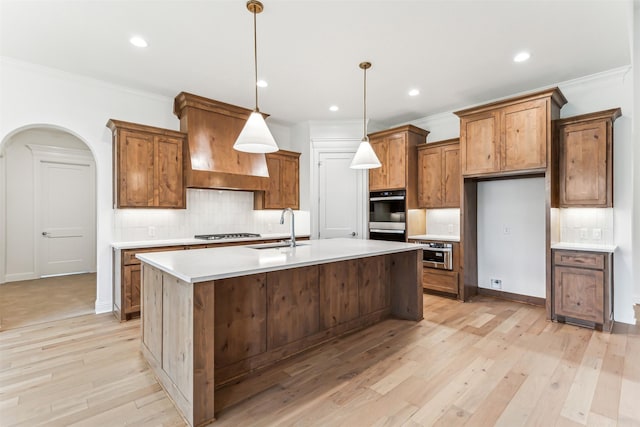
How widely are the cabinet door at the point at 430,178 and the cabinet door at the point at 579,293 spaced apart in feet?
6.05

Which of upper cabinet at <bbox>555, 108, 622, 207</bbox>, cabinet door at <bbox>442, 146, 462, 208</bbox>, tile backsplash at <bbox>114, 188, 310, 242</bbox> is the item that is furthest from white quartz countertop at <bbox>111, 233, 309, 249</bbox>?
upper cabinet at <bbox>555, 108, 622, 207</bbox>

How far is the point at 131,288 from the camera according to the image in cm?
364

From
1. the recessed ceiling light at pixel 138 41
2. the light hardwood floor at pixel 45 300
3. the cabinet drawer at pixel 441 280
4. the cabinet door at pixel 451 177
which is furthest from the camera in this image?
the cabinet door at pixel 451 177

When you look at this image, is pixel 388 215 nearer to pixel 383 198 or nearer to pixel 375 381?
pixel 383 198

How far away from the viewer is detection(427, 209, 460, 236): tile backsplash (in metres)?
4.97

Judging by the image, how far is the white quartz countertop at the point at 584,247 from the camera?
331 centimetres

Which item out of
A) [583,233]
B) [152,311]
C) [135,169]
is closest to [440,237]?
[583,233]

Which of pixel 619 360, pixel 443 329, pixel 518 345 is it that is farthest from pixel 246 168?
pixel 619 360

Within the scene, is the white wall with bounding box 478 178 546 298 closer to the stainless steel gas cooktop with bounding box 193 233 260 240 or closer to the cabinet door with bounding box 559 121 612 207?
the cabinet door with bounding box 559 121 612 207

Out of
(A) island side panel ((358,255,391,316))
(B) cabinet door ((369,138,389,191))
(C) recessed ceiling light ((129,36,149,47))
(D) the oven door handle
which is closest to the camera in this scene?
(C) recessed ceiling light ((129,36,149,47))

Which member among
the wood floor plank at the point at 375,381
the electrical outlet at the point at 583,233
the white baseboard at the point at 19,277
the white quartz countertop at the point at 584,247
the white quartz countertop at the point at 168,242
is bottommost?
the wood floor plank at the point at 375,381

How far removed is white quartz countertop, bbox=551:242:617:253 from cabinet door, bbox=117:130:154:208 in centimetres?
492

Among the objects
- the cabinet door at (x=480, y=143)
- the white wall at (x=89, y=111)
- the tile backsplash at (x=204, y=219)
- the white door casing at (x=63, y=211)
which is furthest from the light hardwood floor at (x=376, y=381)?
the white door casing at (x=63, y=211)

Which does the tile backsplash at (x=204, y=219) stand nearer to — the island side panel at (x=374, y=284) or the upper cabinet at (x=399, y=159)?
the upper cabinet at (x=399, y=159)
